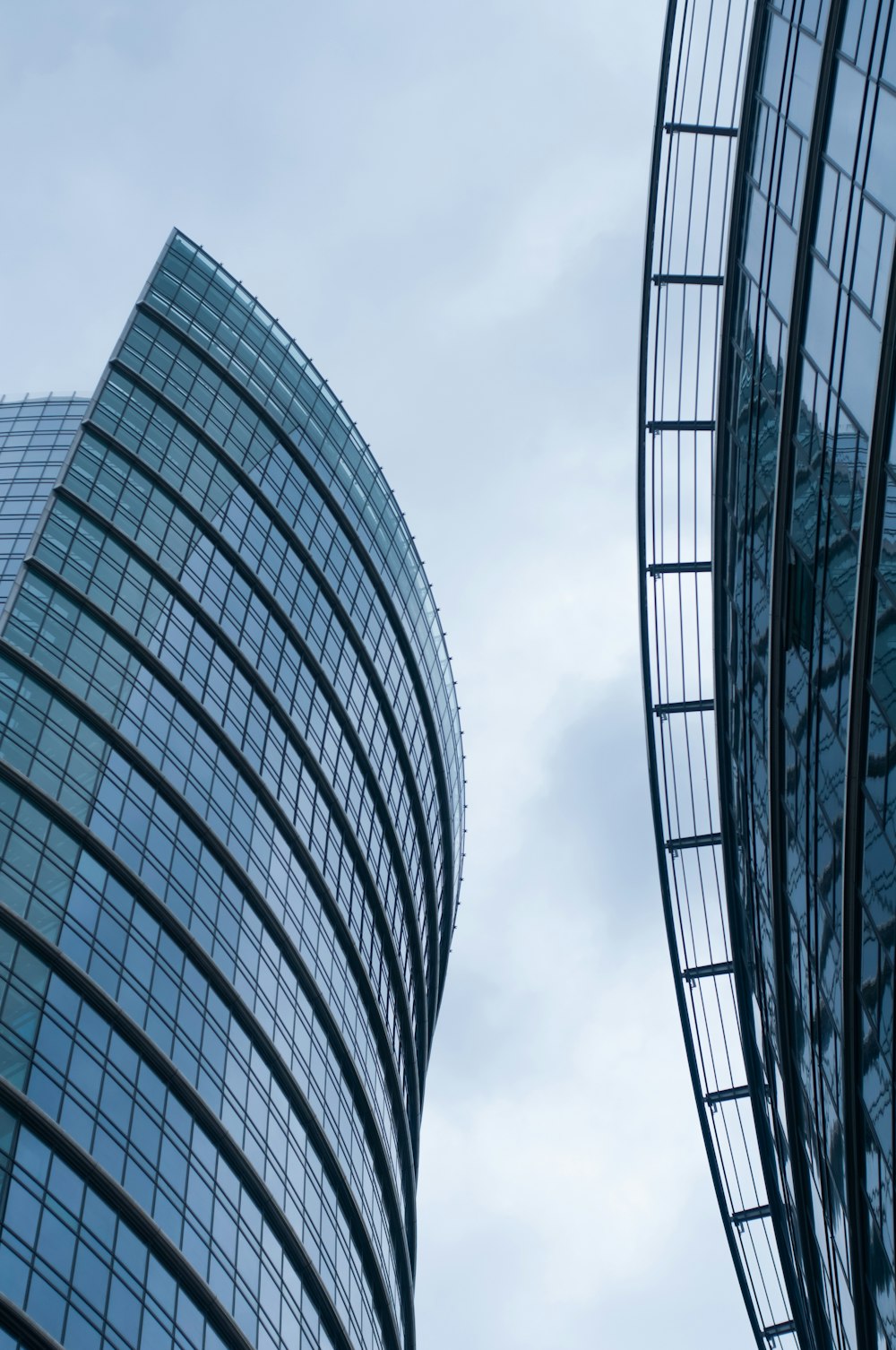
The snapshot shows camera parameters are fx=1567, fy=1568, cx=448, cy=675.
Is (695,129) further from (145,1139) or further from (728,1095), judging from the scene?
(145,1139)

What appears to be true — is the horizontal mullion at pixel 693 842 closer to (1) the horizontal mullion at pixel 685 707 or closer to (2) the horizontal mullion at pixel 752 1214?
(1) the horizontal mullion at pixel 685 707

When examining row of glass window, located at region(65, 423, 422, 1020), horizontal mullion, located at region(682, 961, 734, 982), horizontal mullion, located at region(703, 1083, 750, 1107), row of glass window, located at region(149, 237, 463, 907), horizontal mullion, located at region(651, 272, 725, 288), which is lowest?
horizontal mullion, located at region(703, 1083, 750, 1107)

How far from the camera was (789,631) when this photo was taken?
21297mm

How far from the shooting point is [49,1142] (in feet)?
105

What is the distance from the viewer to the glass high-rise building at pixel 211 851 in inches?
1332

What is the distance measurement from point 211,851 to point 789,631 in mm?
26379

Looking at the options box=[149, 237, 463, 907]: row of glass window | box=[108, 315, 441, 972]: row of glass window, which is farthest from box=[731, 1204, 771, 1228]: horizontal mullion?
box=[149, 237, 463, 907]: row of glass window

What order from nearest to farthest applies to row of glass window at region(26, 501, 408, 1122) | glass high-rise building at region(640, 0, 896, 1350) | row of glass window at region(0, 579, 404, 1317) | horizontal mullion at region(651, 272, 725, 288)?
glass high-rise building at region(640, 0, 896, 1350) → horizontal mullion at region(651, 272, 725, 288) → row of glass window at region(0, 579, 404, 1317) → row of glass window at region(26, 501, 408, 1122)

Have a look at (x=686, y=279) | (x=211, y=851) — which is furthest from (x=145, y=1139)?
(x=686, y=279)

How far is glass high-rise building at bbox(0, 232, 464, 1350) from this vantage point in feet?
111

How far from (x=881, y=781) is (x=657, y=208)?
52.8ft

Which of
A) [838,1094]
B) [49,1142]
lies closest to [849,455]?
[838,1094]

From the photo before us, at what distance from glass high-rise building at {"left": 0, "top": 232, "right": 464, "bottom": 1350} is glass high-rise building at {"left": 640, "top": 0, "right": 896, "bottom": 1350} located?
12.7 metres

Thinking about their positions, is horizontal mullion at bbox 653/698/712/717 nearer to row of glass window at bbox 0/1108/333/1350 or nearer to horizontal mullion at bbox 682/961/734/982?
horizontal mullion at bbox 682/961/734/982
